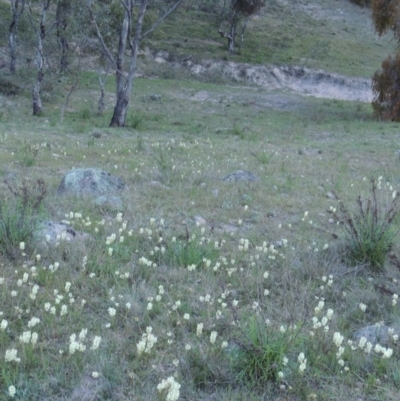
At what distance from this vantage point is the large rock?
24.6ft

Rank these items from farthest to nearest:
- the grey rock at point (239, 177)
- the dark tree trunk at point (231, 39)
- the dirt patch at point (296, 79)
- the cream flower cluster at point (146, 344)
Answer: the dark tree trunk at point (231, 39), the dirt patch at point (296, 79), the grey rock at point (239, 177), the cream flower cluster at point (146, 344)

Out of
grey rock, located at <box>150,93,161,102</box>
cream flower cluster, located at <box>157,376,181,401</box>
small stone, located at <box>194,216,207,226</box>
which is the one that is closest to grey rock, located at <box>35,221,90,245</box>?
small stone, located at <box>194,216,207,226</box>

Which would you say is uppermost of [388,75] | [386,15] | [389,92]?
[386,15]

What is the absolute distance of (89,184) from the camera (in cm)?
764

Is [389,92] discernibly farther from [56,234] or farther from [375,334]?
[375,334]

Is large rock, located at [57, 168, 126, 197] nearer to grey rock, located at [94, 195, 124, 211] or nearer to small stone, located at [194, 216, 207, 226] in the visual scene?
grey rock, located at [94, 195, 124, 211]

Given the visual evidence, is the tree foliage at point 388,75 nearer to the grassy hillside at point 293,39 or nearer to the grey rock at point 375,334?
the grassy hillside at point 293,39

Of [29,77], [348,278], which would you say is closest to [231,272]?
[348,278]

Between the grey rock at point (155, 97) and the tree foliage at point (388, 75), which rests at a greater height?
the tree foliage at point (388, 75)

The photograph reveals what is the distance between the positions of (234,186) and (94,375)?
18.9 feet

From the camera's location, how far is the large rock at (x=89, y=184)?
24.6 ft

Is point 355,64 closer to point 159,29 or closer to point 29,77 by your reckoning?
point 159,29

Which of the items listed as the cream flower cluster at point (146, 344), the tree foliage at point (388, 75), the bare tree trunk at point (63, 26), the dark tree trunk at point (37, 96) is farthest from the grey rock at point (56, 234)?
the tree foliage at point (388, 75)

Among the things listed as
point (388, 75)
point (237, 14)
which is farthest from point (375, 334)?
point (237, 14)
